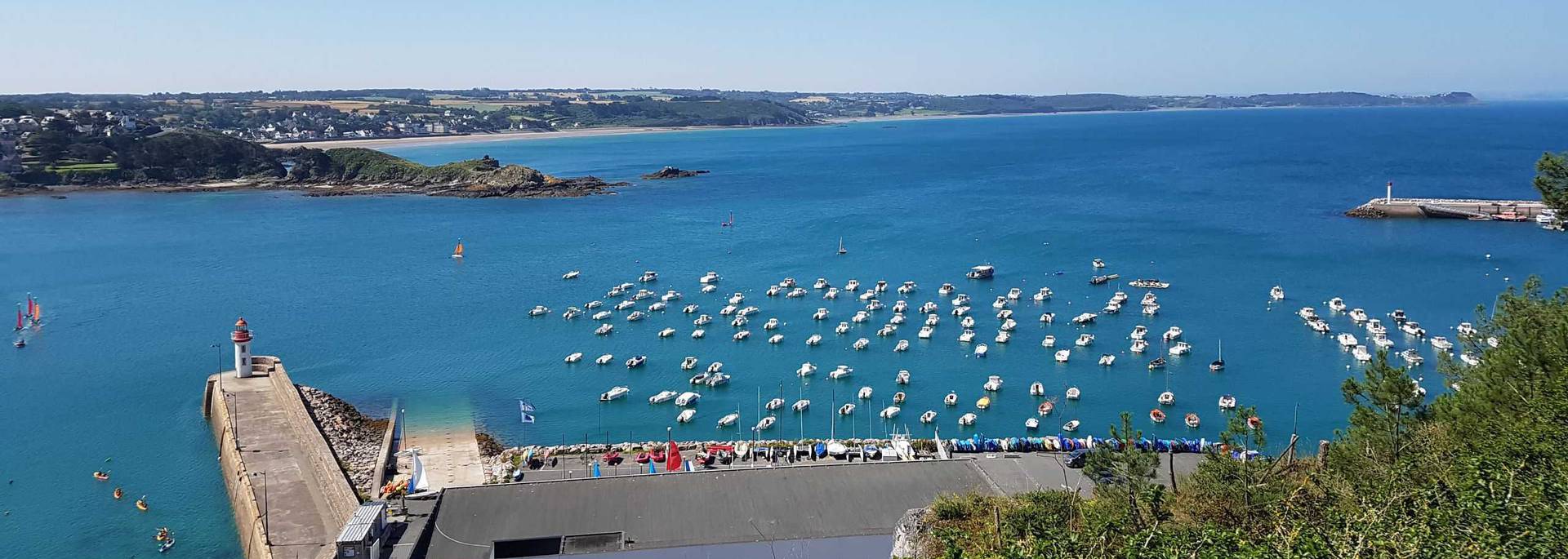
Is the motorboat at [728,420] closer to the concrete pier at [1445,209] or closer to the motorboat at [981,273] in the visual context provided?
the motorboat at [981,273]

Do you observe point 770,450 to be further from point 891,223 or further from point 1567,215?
point 891,223

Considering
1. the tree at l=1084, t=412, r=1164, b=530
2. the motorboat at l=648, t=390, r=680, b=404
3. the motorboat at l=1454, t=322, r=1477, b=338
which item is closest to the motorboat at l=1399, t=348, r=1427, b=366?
the motorboat at l=1454, t=322, r=1477, b=338

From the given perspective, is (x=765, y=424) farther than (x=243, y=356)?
No

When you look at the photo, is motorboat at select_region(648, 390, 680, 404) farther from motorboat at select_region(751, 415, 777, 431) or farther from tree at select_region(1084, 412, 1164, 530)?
tree at select_region(1084, 412, 1164, 530)

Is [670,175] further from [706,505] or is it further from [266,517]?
[706,505]

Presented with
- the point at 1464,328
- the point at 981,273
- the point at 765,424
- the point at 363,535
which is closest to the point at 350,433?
A: the point at 765,424

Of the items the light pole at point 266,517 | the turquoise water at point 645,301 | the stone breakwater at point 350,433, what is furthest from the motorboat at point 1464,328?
the light pole at point 266,517
